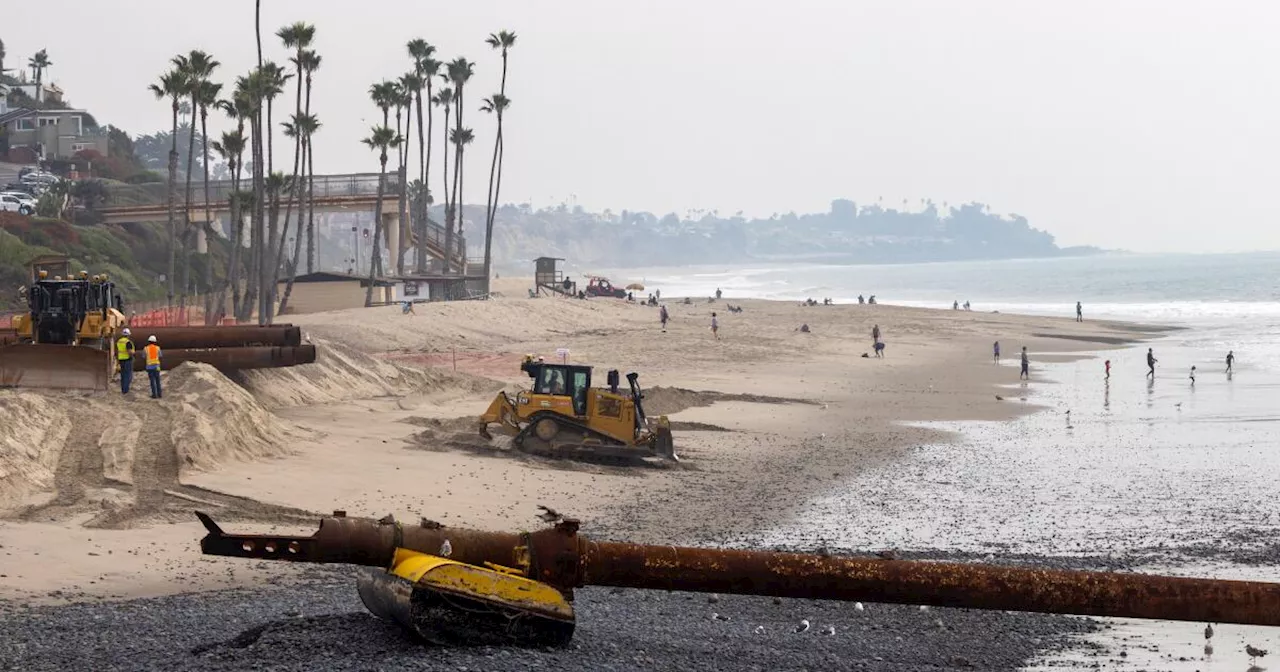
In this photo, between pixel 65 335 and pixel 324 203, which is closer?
pixel 65 335

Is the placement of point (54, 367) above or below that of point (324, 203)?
below

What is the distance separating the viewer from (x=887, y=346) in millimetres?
63094

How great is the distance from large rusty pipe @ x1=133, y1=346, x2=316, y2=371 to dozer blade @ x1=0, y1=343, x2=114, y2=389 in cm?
313

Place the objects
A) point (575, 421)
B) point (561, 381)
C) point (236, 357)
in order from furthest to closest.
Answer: point (236, 357)
point (561, 381)
point (575, 421)

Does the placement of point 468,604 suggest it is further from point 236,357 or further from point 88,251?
point 88,251

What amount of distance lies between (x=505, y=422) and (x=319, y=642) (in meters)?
13.9

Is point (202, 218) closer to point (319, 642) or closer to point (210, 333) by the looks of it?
point (210, 333)

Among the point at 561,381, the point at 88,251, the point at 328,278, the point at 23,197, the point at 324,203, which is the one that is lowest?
the point at 561,381

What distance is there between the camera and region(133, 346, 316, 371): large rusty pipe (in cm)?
2711

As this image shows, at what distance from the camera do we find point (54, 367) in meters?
23.4

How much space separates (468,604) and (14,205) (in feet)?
233

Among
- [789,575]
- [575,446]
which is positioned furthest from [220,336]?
[789,575]

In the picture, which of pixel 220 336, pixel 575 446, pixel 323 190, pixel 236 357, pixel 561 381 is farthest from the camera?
pixel 323 190

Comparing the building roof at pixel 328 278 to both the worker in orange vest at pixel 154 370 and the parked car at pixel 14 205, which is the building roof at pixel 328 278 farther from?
the worker in orange vest at pixel 154 370
